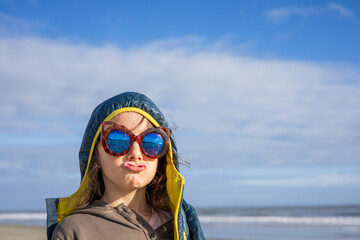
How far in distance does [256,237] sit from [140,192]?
377 inches

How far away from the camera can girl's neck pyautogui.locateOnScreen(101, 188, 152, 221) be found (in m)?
2.45

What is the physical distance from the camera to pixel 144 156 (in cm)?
237

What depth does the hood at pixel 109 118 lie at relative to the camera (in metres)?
2.43

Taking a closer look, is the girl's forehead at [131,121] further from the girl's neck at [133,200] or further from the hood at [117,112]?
the girl's neck at [133,200]

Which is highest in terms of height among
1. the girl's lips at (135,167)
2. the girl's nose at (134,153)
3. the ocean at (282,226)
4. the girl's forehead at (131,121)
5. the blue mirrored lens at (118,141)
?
the girl's forehead at (131,121)

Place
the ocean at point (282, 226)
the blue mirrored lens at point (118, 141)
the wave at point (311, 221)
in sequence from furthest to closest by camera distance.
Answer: the wave at point (311, 221), the ocean at point (282, 226), the blue mirrored lens at point (118, 141)

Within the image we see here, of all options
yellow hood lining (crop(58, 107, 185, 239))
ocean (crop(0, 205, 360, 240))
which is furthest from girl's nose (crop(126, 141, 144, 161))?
ocean (crop(0, 205, 360, 240))

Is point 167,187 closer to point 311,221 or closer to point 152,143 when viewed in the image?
point 152,143

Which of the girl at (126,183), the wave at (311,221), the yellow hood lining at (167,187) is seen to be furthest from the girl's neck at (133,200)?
the wave at (311,221)

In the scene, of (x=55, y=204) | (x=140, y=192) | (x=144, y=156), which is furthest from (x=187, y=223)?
(x=55, y=204)

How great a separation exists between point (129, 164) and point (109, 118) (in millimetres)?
278

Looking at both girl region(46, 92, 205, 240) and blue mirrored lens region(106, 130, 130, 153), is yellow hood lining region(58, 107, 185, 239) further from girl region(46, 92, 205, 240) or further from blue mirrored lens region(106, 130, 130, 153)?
blue mirrored lens region(106, 130, 130, 153)

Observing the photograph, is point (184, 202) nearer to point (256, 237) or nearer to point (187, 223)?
point (187, 223)

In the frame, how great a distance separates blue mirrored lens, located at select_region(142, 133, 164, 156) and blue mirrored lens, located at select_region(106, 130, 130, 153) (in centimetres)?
10
